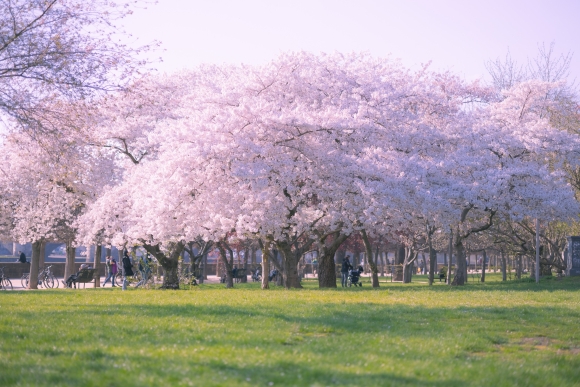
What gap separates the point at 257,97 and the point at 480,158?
1072 centimetres

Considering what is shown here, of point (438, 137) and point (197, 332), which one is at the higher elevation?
point (438, 137)

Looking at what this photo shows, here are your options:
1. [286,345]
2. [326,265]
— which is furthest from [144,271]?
[286,345]

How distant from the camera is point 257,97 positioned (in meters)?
28.2

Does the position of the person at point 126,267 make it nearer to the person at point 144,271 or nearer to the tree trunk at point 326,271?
the person at point 144,271

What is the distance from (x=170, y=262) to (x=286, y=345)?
22.1 m

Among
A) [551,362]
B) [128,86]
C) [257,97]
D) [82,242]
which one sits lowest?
[551,362]

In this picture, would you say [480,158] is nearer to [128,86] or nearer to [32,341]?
[128,86]

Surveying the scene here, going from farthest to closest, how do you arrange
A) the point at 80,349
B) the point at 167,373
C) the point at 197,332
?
the point at 197,332
the point at 80,349
the point at 167,373

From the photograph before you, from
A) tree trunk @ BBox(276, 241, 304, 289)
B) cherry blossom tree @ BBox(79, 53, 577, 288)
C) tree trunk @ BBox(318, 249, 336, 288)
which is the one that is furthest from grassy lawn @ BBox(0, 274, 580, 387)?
tree trunk @ BBox(318, 249, 336, 288)

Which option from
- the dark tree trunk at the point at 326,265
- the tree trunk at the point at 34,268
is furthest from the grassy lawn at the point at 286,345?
the tree trunk at the point at 34,268

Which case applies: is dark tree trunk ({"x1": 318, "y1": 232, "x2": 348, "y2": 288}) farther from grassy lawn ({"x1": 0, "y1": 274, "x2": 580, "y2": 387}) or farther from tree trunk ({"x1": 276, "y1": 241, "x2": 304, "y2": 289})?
grassy lawn ({"x1": 0, "y1": 274, "x2": 580, "y2": 387})

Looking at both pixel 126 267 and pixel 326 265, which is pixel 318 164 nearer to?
pixel 326 265

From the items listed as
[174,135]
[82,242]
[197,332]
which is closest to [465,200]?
[174,135]

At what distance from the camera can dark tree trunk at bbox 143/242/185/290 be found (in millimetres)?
31062
